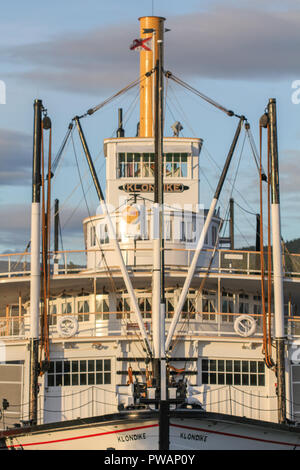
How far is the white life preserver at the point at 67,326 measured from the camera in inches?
1303

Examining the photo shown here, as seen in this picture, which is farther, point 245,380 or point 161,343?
point 245,380

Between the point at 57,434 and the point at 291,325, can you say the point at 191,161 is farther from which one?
the point at 57,434

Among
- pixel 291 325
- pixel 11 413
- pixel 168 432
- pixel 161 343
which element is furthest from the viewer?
pixel 291 325

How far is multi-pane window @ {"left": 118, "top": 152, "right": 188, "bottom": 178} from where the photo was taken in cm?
3884

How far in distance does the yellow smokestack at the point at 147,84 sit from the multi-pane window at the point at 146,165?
1.75 meters

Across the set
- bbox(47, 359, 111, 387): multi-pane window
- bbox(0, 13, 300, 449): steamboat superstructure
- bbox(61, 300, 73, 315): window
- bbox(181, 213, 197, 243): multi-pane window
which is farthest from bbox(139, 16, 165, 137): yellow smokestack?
bbox(47, 359, 111, 387): multi-pane window

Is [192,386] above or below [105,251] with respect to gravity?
below

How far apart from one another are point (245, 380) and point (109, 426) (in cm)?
651

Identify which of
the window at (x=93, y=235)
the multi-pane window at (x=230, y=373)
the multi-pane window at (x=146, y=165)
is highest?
the multi-pane window at (x=146, y=165)

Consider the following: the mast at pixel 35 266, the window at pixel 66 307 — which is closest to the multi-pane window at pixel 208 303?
the window at pixel 66 307

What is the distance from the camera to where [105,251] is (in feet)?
121

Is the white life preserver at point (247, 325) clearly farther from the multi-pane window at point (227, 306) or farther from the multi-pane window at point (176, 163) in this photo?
the multi-pane window at point (176, 163)

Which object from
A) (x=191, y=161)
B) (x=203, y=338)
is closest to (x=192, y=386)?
(x=203, y=338)

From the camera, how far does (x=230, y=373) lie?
33.5m
